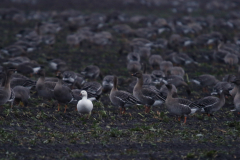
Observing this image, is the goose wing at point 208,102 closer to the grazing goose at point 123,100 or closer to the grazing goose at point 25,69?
the grazing goose at point 123,100

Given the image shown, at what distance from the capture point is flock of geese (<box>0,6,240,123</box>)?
15070 millimetres

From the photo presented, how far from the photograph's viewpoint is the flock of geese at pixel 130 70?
15070mm

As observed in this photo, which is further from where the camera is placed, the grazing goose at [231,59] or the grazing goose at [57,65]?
the grazing goose at [231,59]

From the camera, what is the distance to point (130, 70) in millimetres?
22469

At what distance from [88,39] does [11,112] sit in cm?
1842

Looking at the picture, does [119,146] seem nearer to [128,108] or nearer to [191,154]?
[191,154]

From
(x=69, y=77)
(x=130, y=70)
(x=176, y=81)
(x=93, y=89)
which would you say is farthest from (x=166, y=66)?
(x=93, y=89)

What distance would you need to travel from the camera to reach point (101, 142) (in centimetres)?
1087

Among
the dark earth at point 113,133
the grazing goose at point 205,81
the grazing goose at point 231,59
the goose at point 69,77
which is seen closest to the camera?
the dark earth at point 113,133

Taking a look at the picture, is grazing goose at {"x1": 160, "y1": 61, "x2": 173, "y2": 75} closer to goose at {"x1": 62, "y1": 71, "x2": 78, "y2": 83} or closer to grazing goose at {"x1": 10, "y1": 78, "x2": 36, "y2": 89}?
goose at {"x1": 62, "y1": 71, "x2": 78, "y2": 83}

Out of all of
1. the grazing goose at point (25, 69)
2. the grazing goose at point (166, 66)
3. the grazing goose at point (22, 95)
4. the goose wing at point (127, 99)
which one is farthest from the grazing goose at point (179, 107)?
the grazing goose at point (25, 69)

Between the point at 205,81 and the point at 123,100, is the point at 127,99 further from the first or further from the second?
the point at 205,81

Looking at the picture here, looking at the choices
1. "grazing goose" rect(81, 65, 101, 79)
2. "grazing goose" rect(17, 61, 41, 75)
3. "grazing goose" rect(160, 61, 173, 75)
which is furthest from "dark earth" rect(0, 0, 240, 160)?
"grazing goose" rect(17, 61, 41, 75)

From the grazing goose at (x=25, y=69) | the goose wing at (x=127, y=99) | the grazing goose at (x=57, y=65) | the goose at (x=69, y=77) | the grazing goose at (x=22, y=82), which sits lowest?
the grazing goose at (x=57, y=65)
